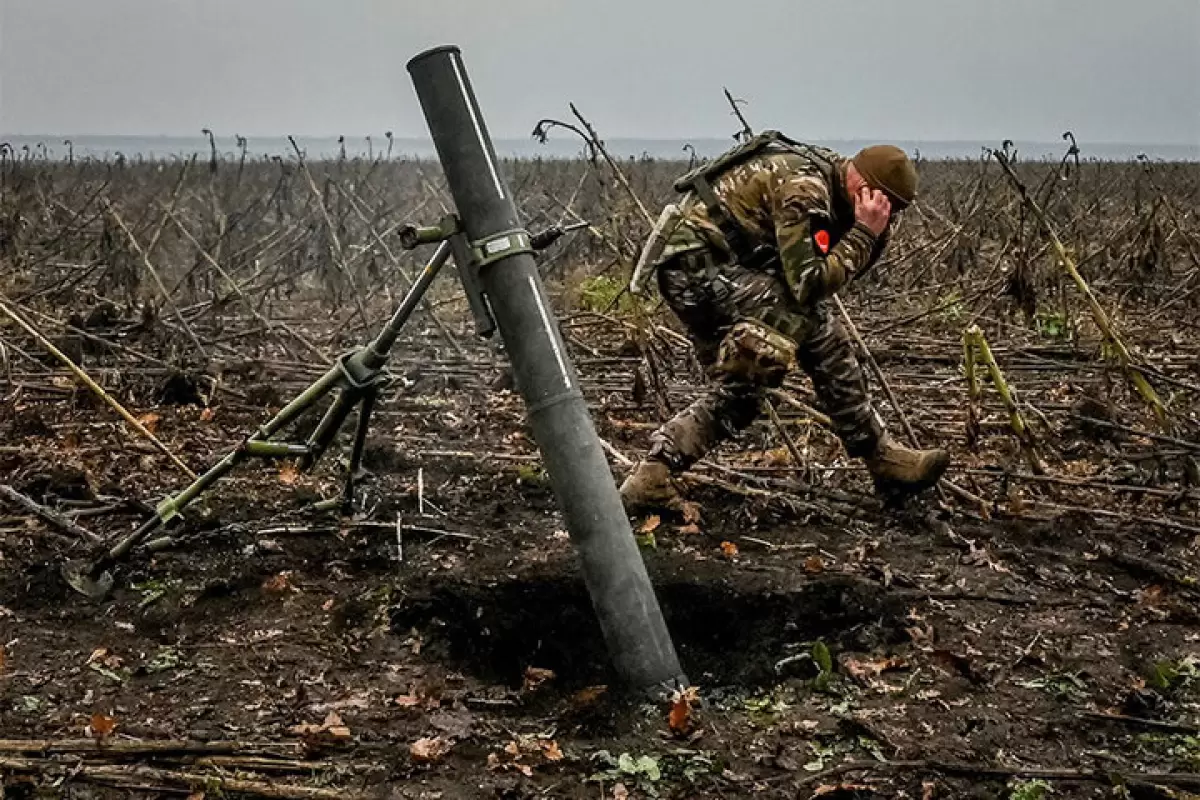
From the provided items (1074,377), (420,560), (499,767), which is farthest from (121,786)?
(1074,377)

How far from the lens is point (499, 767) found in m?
2.92

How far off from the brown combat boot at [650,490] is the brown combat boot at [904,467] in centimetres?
88

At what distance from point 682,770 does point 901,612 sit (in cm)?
135

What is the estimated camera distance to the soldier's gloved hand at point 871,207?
15.2 ft

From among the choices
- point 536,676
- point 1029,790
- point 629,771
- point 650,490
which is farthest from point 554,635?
point 1029,790

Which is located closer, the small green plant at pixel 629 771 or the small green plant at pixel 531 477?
the small green plant at pixel 629 771

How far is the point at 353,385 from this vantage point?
382cm

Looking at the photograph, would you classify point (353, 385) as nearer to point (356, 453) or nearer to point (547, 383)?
point (356, 453)

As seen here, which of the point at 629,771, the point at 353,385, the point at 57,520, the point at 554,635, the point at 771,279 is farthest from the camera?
the point at 771,279

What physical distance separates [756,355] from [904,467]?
91cm

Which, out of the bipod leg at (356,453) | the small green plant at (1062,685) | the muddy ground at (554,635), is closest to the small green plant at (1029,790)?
the muddy ground at (554,635)

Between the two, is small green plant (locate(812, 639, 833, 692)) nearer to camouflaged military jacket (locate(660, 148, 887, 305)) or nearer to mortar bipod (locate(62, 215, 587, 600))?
mortar bipod (locate(62, 215, 587, 600))

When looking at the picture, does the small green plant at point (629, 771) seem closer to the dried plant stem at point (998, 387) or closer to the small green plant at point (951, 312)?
the dried plant stem at point (998, 387)

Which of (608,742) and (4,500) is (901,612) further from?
(4,500)
